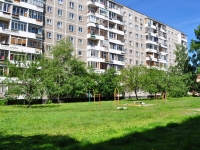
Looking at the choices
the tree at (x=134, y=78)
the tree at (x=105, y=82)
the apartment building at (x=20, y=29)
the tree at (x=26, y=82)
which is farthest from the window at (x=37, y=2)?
the tree at (x=134, y=78)

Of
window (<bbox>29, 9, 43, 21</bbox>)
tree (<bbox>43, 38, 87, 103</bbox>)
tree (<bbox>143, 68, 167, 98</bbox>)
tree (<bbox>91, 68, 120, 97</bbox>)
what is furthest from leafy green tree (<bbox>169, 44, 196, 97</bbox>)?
window (<bbox>29, 9, 43, 21</bbox>)

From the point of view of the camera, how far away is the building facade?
42.0m

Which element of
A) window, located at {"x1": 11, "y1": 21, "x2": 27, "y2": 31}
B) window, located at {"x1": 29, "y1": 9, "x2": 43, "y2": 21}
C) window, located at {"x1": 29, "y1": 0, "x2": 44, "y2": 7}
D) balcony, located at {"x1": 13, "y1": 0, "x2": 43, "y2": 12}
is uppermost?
window, located at {"x1": 29, "y1": 0, "x2": 44, "y2": 7}

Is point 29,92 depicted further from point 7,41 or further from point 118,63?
point 118,63

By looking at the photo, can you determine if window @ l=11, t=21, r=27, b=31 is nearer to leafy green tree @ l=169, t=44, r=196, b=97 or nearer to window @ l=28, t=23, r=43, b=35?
window @ l=28, t=23, r=43, b=35

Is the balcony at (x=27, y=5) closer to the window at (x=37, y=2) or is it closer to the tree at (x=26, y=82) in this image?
the window at (x=37, y=2)

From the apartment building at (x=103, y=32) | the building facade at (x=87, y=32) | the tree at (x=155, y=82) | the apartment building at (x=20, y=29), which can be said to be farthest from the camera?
the apartment building at (x=103, y=32)

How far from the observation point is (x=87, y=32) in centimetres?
5628

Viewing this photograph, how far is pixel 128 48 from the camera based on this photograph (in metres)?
69.4

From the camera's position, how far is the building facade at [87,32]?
138 feet

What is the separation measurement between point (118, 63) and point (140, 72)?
50.9 ft

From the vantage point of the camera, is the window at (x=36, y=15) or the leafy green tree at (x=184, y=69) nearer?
the window at (x=36, y=15)

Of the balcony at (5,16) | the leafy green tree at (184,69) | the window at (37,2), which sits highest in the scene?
the window at (37,2)

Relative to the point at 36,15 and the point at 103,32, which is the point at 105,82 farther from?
the point at 36,15
